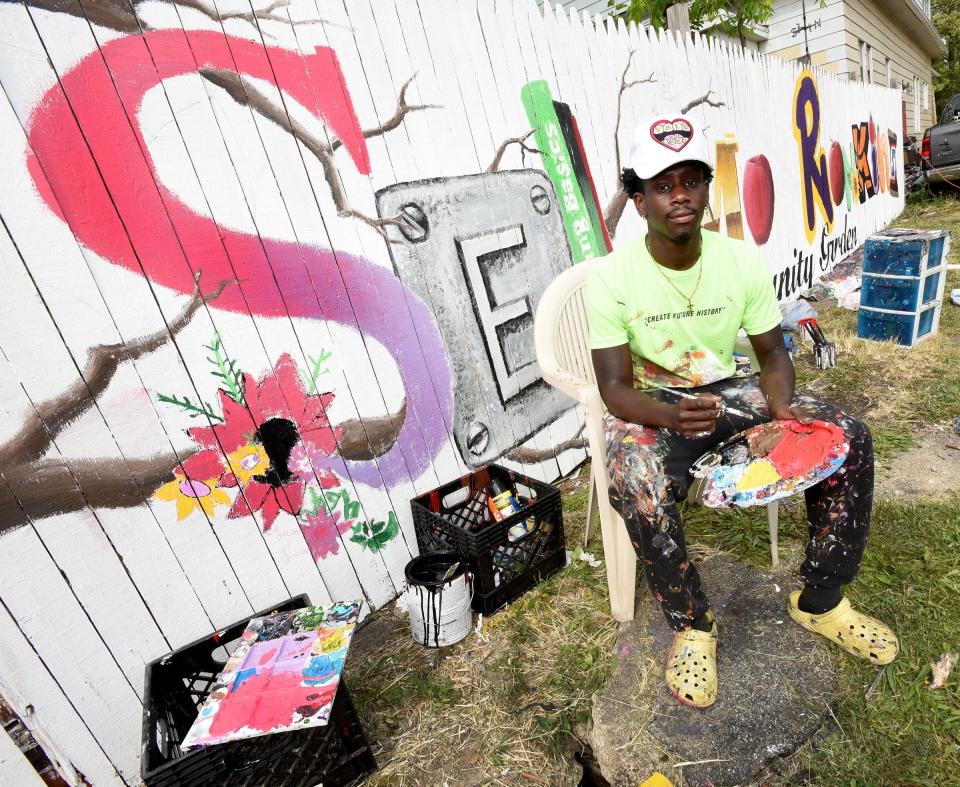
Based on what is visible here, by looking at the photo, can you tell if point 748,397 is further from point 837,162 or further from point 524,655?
point 837,162

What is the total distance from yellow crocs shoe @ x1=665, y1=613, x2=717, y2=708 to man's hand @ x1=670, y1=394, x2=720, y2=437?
0.69 m

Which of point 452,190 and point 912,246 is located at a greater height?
point 452,190

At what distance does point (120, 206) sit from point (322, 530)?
1.45 meters

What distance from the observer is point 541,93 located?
3225mm

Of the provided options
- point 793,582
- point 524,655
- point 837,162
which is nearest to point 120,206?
point 524,655

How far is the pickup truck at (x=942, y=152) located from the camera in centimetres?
1059

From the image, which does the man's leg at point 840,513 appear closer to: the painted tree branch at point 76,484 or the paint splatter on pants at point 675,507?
the paint splatter on pants at point 675,507

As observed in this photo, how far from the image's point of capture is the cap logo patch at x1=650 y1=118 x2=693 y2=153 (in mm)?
1729

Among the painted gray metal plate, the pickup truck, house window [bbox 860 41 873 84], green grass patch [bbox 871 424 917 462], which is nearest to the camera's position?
the painted gray metal plate

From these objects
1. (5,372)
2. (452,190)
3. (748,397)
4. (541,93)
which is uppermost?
(541,93)

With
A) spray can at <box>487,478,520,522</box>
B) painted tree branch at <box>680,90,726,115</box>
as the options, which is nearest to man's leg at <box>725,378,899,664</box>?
spray can at <box>487,478,520,522</box>

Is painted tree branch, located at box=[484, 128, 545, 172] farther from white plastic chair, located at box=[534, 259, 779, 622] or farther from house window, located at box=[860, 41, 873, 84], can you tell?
house window, located at box=[860, 41, 873, 84]

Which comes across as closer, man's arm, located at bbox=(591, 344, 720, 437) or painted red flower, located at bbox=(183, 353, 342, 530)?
man's arm, located at bbox=(591, 344, 720, 437)

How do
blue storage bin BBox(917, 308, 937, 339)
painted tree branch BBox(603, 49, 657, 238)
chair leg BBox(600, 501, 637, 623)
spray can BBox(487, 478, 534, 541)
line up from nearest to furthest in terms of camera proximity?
chair leg BBox(600, 501, 637, 623)
spray can BBox(487, 478, 534, 541)
painted tree branch BBox(603, 49, 657, 238)
blue storage bin BBox(917, 308, 937, 339)
